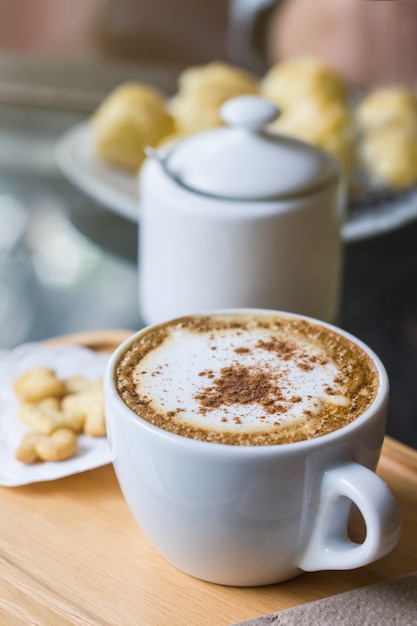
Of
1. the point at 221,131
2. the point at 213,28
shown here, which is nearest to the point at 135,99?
the point at 221,131

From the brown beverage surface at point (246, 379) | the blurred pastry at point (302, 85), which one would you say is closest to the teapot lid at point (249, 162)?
the brown beverage surface at point (246, 379)

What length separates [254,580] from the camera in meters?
0.57

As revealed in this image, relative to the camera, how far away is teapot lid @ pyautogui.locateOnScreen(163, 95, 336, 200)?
31.1 inches

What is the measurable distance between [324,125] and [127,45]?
162 cm

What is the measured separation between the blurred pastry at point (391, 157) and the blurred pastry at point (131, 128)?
0.90 feet

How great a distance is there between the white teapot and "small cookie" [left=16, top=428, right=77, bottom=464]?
0.20 meters

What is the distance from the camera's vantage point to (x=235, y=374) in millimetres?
582

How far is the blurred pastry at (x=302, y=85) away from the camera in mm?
1186

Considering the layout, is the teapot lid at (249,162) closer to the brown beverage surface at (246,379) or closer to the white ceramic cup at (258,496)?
the brown beverage surface at (246,379)

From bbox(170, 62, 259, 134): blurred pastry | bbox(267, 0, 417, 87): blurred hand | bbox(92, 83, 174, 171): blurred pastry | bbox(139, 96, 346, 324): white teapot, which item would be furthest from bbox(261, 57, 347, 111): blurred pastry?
bbox(267, 0, 417, 87): blurred hand

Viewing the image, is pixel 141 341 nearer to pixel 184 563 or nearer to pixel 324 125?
pixel 184 563

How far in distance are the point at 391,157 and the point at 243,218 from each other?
43 cm

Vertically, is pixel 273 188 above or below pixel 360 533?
above

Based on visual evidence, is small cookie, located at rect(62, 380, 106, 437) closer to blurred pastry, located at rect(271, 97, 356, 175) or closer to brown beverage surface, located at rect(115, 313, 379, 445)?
brown beverage surface, located at rect(115, 313, 379, 445)
